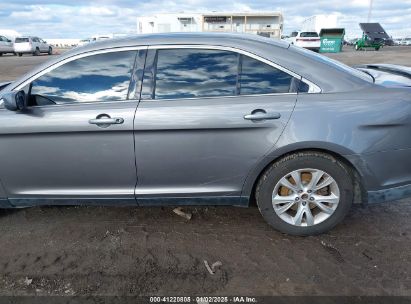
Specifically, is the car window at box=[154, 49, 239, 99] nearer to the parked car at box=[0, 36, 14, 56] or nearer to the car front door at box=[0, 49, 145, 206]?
the car front door at box=[0, 49, 145, 206]

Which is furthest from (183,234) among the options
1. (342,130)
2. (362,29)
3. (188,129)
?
(362,29)

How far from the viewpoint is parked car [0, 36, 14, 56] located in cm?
2879

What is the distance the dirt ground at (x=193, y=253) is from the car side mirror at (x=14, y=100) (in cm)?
118

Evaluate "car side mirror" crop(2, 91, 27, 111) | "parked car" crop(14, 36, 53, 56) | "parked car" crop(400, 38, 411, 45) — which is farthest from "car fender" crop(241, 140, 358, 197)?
"parked car" crop(400, 38, 411, 45)

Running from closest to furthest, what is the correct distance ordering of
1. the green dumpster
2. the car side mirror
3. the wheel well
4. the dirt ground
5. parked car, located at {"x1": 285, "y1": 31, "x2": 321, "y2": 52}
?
the dirt ground, the car side mirror, the wheel well, parked car, located at {"x1": 285, "y1": 31, "x2": 321, "y2": 52}, the green dumpster

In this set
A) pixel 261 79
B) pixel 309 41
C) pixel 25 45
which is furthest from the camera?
pixel 309 41

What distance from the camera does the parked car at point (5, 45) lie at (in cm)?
2879

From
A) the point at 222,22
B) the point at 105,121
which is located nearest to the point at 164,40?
the point at 105,121

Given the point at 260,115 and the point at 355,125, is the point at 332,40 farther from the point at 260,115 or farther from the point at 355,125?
the point at 260,115

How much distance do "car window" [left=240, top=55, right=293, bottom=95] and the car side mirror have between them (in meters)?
1.76

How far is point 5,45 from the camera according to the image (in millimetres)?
29141

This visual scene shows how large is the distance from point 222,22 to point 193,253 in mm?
52468

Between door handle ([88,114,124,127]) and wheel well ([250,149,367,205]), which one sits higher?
door handle ([88,114,124,127])

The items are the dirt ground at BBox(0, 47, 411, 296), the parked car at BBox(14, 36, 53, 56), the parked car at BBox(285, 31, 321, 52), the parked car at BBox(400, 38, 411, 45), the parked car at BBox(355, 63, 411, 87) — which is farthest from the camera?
the parked car at BBox(400, 38, 411, 45)
